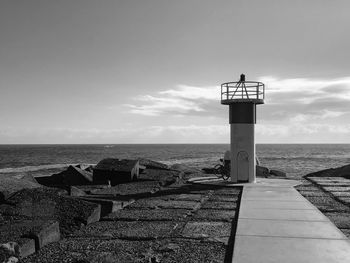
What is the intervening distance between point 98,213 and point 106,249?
7.64ft

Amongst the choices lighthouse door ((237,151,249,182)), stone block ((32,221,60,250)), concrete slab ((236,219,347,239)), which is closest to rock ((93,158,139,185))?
lighthouse door ((237,151,249,182))

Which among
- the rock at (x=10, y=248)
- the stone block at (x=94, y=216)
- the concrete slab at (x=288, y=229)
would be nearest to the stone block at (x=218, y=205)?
the concrete slab at (x=288, y=229)

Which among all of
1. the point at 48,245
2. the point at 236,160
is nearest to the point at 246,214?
the point at 48,245

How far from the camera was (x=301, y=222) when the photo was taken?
7684 millimetres

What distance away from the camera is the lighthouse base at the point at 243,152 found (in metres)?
15.1

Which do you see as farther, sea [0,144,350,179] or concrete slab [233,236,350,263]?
sea [0,144,350,179]

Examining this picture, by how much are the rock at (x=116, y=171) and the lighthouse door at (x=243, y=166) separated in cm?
486

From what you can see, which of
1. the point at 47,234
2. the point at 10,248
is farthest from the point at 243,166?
the point at 10,248

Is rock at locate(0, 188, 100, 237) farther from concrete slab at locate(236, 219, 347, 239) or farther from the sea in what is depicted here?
the sea

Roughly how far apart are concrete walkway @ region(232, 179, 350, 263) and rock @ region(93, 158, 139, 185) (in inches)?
318

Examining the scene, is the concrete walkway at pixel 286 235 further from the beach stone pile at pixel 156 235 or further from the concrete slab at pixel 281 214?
the beach stone pile at pixel 156 235

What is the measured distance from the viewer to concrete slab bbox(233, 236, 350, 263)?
5.37 m

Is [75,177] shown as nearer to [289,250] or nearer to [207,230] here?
[207,230]

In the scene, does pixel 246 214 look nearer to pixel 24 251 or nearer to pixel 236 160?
pixel 24 251
